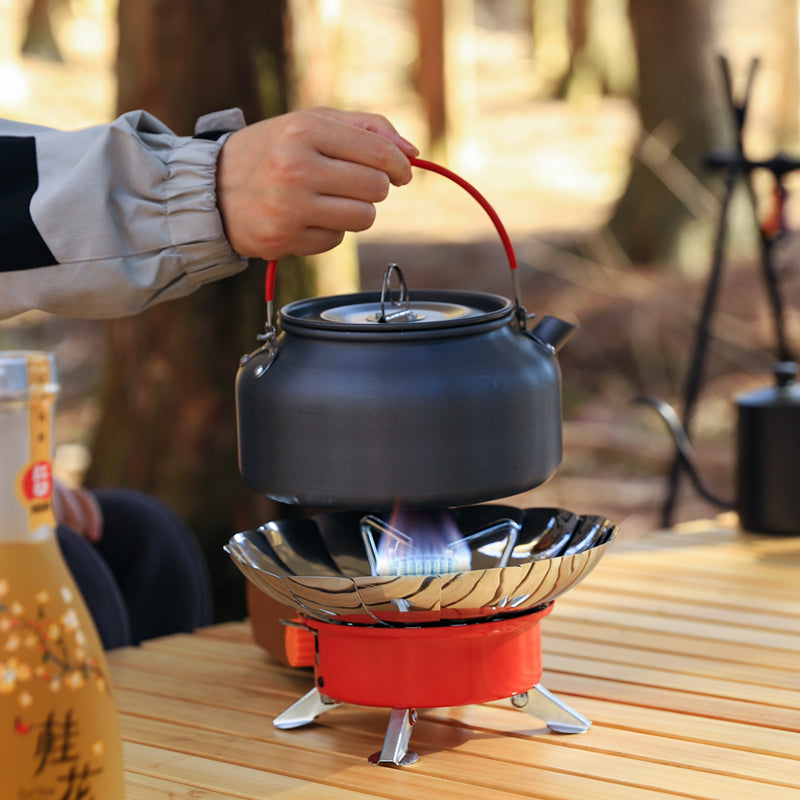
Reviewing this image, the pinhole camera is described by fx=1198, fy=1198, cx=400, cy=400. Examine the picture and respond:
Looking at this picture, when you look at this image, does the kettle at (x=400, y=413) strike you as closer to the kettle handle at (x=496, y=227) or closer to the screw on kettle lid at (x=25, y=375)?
the kettle handle at (x=496, y=227)

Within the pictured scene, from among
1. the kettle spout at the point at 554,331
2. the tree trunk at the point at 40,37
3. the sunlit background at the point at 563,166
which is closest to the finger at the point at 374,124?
the kettle spout at the point at 554,331

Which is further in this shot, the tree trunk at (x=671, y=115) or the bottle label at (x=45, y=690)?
the tree trunk at (x=671, y=115)

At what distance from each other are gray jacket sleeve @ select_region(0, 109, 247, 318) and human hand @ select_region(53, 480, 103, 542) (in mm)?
576

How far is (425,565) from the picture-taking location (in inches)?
57.5

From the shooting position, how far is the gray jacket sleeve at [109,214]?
145 centimetres

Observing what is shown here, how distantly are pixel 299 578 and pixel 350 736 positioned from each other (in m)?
0.25

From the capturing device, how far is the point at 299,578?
1297 mm

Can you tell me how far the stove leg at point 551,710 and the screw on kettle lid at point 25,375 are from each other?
785mm

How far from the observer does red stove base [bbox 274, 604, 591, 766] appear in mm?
1336

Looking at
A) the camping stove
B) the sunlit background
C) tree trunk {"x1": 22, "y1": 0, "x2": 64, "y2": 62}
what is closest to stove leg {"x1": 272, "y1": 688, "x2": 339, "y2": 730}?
the camping stove

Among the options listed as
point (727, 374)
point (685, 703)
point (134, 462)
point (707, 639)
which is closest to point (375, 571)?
point (685, 703)

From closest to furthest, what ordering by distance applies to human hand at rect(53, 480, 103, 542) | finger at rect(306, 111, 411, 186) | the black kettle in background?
finger at rect(306, 111, 411, 186) < human hand at rect(53, 480, 103, 542) < the black kettle in background

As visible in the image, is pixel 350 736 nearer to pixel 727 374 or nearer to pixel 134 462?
pixel 134 462

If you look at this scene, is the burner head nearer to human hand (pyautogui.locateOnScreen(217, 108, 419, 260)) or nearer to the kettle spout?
the kettle spout
